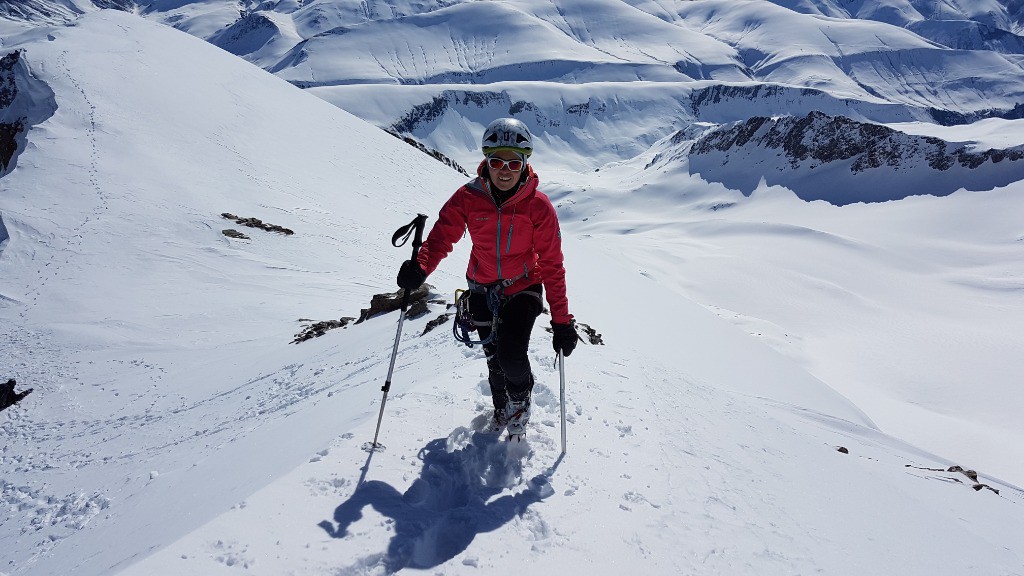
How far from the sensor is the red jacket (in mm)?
4613

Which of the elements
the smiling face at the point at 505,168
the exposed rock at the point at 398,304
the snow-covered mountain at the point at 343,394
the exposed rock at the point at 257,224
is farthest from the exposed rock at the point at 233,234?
the smiling face at the point at 505,168

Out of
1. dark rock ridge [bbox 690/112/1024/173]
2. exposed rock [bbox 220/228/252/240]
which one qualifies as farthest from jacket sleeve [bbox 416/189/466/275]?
dark rock ridge [bbox 690/112/1024/173]

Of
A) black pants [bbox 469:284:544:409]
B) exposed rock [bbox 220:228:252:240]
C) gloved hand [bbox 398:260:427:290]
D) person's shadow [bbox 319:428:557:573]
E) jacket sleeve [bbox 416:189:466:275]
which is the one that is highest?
jacket sleeve [bbox 416:189:466:275]

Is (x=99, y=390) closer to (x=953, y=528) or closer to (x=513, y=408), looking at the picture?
(x=513, y=408)

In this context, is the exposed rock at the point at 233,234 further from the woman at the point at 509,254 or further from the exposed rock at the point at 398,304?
the woman at the point at 509,254

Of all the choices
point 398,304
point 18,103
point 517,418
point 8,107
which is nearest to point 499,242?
point 517,418

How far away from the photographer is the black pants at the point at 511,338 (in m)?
4.70

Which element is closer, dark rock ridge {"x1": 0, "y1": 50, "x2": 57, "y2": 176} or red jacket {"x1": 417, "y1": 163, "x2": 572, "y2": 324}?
red jacket {"x1": 417, "y1": 163, "x2": 572, "y2": 324}

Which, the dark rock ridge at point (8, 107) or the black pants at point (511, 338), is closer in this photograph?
the black pants at point (511, 338)

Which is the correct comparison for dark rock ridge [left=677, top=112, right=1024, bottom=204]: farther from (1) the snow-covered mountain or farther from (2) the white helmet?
(2) the white helmet

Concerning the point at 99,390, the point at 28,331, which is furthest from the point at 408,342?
the point at 28,331

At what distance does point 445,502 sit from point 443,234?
229 centimetres

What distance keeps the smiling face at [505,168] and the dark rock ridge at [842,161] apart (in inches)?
5074

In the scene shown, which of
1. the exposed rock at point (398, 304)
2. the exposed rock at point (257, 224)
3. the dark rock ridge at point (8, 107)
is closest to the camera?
the exposed rock at point (398, 304)
